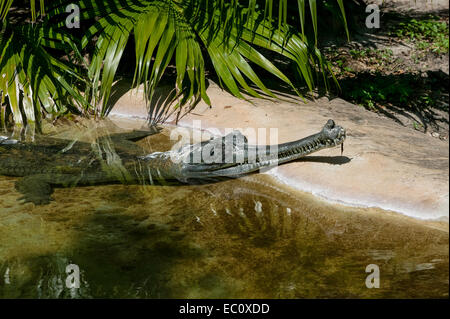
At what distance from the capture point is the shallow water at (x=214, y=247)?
9.18 feet

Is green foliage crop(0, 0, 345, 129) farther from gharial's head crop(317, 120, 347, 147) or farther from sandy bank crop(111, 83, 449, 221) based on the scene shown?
gharial's head crop(317, 120, 347, 147)

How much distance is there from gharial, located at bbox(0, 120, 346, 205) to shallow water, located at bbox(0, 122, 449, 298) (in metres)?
0.26

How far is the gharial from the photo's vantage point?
4.16 meters

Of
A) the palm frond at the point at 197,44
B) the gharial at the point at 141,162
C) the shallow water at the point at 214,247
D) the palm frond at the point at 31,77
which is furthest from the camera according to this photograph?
the palm frond at the point at 31,77

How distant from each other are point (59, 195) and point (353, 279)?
99.7 inches

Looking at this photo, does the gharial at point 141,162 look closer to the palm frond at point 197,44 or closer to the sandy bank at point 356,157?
the sandy bank at point 356,157

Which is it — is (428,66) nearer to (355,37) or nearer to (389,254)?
(355,37)

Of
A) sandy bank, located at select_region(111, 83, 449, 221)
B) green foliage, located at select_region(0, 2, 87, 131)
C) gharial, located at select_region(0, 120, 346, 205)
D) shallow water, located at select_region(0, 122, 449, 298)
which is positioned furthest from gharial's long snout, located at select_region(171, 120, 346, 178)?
green foliage, located at select_region(0, 2, 87, 131)

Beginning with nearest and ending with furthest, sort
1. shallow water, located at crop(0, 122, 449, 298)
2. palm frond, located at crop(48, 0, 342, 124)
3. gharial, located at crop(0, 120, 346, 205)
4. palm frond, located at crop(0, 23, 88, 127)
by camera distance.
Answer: shallow water, located at crop(0, 122, 449, 298), gharial, located at crop(0, 120, 346, 205), palm frond, located at crop(48, 0, 342, 124), palm frond, located at crop(0, 23, 88, 127)

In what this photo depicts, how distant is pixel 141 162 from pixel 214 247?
1.79 m

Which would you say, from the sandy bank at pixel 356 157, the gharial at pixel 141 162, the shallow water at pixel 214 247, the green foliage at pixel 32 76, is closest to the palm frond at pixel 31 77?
the green foliage at pixel 32 76

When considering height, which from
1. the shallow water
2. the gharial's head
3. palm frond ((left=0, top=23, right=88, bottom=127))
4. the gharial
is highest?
palm frond ((left=0, top=23, right=88, bottom=127))

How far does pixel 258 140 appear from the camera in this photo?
483cm

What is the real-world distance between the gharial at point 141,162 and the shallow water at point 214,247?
0.87 feet
